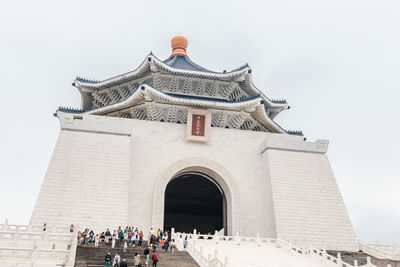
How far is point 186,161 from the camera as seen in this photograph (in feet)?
74.0

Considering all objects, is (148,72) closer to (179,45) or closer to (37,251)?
(179,45)

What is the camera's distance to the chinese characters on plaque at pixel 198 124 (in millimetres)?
23250

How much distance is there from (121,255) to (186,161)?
856cm

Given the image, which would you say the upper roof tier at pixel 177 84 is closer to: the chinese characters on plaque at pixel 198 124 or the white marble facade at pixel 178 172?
the chinese characters on plaque at pixel 198 124

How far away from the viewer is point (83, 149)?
20.9 meters

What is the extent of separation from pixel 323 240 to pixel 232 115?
8.67m

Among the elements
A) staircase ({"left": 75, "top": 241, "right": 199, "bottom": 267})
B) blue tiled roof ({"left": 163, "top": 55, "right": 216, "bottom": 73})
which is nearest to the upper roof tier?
blue tiled roof ({"left": 163, "top": 55, "right": 216, "bottom": 73})

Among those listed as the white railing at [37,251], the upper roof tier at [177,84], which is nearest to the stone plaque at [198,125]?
the upper roof tier at [177,84]

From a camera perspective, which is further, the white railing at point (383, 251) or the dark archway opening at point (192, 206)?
the dark archway opening at point (192, 206)

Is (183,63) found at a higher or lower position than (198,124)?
higher

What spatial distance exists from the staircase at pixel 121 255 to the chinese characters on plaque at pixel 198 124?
8.48m

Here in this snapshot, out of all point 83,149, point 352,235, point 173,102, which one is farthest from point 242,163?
point 83,149

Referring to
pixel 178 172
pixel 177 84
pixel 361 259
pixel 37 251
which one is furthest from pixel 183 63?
pixel 37 251

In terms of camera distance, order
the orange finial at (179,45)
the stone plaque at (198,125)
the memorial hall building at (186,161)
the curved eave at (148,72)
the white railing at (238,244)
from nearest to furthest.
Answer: the white railing at (238,244) < the memorial hall building at (186,161) < the stone plaque at (198,125) < the curved eave at (148,72) < the orange finial at (179,45)
